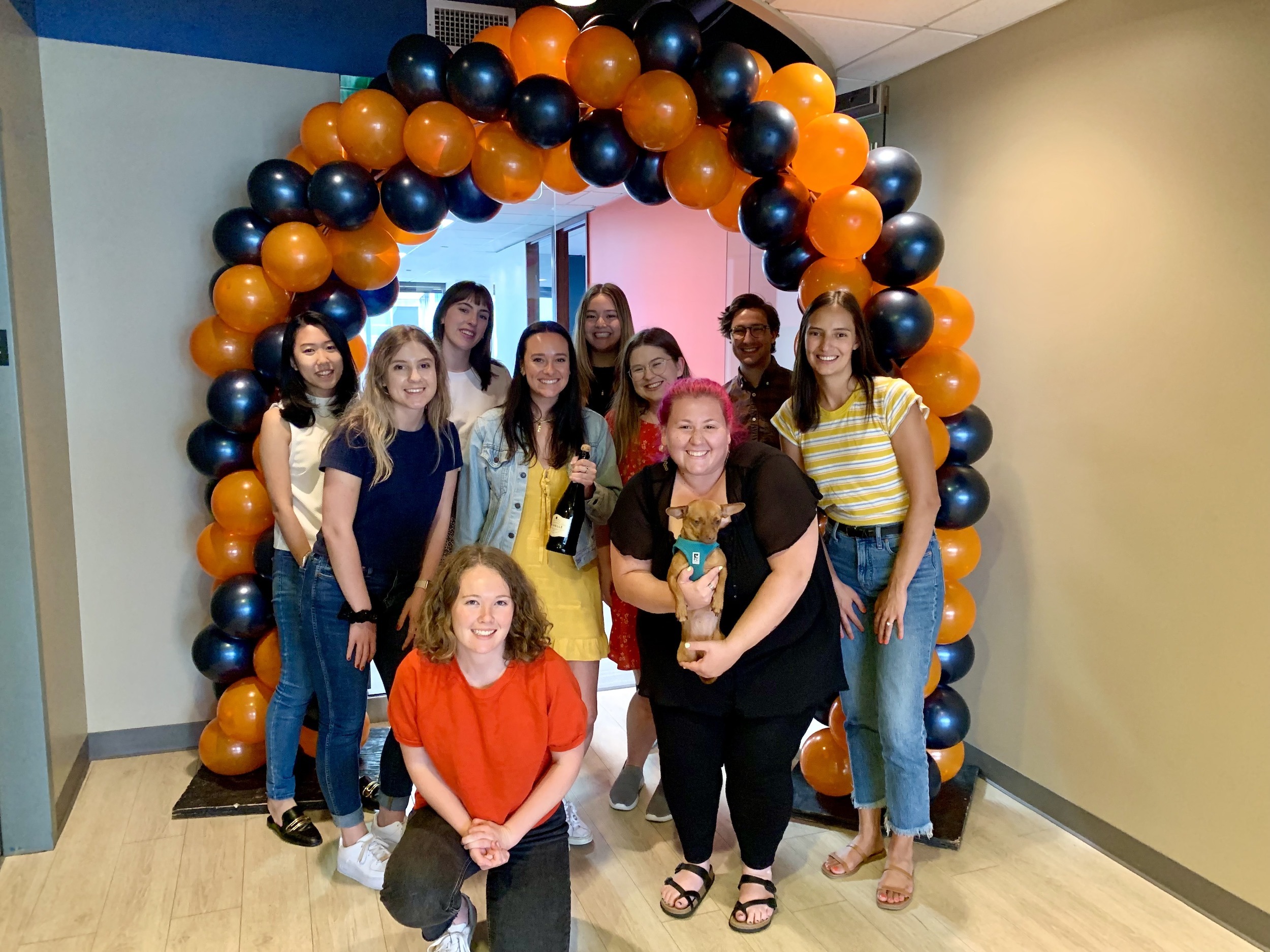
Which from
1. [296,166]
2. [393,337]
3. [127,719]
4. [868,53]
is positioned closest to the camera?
[393,337]

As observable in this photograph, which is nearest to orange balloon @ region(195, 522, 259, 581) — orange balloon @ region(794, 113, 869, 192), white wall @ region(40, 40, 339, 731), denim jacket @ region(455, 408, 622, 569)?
white wall @ region(40, 40, 339, 731)

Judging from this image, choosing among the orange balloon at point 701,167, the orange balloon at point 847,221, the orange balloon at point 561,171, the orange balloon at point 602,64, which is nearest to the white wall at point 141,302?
the orange balloon at point 561,171

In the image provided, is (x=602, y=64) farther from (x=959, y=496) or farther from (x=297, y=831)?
(x=297, y=831)

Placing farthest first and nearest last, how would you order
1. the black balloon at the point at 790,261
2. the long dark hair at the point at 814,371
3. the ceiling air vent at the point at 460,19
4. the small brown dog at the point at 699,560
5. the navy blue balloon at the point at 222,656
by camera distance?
the ceiling air vent at the point at 460,19
the navy blue balloon at the point at 222,656
the black balloon at the point at 790,261
the long dark hair at the point at 814,371
the small brown dog at the point at 699,560

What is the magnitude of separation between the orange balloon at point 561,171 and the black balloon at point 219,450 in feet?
4.30

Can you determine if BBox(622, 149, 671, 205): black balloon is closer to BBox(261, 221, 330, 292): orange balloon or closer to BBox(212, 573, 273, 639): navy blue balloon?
BBox(261, 221, 330, 292): orange balloon

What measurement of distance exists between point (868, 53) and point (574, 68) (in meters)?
1.15

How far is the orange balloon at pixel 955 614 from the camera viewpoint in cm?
274

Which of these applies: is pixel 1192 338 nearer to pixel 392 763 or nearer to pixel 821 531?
pixel 821 531

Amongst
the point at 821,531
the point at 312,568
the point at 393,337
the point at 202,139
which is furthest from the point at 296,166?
the point at 821,531

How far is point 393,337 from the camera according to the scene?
230cm

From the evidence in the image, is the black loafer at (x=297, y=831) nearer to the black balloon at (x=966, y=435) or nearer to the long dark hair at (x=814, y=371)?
the long dark hair at (x=814, y=371)

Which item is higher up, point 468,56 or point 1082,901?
point 468,56

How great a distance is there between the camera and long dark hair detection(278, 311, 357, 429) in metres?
2.47
